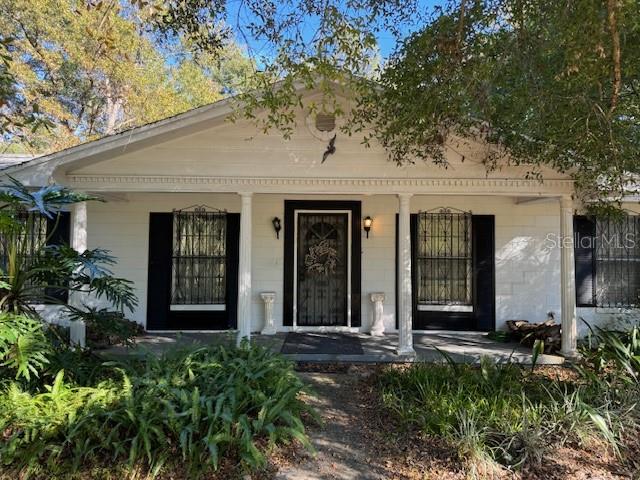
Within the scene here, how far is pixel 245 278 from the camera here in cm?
633

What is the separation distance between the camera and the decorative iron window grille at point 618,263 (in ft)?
26.0

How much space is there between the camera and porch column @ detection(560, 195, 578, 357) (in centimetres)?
642

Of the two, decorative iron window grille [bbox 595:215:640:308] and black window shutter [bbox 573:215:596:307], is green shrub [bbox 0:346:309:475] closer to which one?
black window shutter [bbox 573:215:596:307]

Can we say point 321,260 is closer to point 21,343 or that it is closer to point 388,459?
point 388,459

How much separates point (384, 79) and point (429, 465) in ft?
13.0

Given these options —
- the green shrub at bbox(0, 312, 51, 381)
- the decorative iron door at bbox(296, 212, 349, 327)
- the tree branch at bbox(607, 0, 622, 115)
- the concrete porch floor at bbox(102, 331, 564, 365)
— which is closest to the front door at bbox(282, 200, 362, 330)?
the decorative iron door at bbox(296, 212, 349, 327)

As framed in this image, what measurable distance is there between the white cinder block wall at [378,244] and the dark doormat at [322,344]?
25.5 inches

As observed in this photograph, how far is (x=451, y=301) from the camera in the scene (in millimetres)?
8055

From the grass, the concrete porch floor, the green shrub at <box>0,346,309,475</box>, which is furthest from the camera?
the concrete porch floor

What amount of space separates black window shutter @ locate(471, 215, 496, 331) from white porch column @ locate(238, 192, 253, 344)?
4199 millimetres

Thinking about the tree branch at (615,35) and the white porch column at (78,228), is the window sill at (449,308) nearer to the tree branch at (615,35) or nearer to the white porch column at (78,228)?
the tree branch at (615,35)

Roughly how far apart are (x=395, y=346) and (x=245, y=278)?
2.63m

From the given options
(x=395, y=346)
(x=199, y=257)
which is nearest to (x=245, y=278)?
(x=199, y=257)

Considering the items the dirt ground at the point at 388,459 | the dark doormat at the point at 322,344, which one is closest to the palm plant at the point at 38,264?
the dirt ground at the point at 388,459
